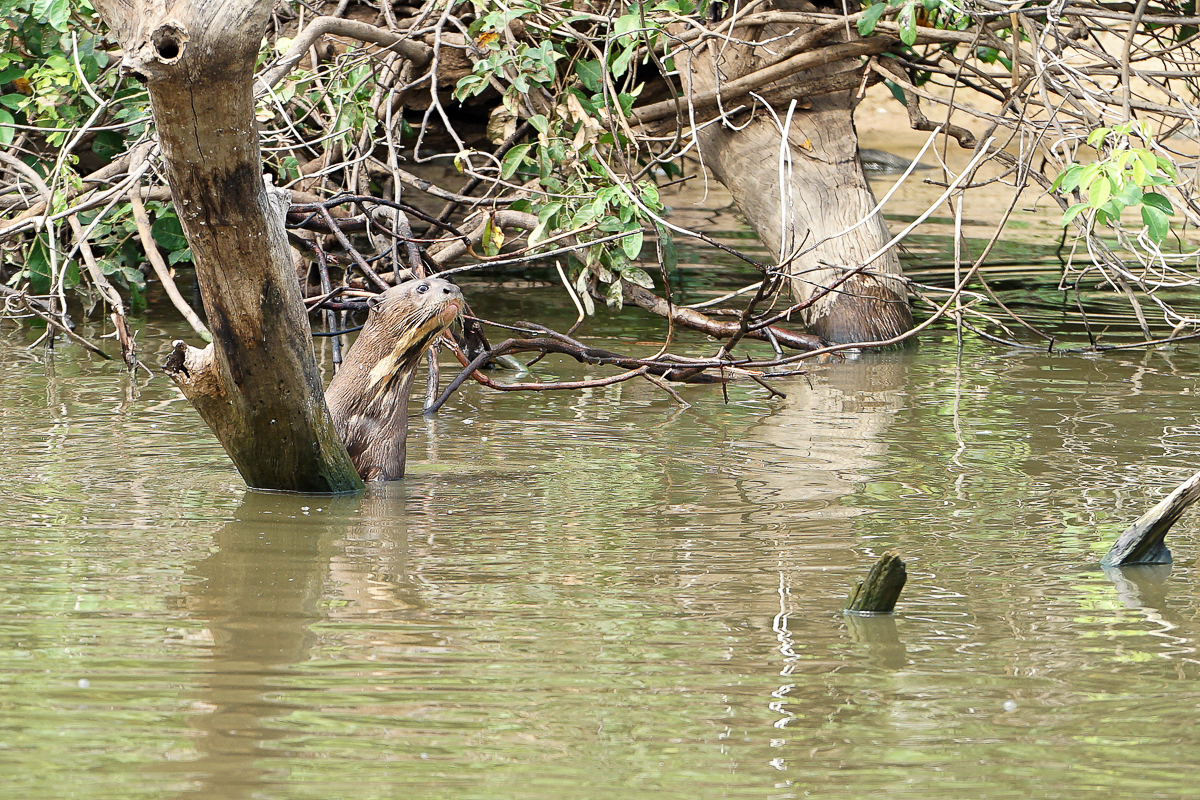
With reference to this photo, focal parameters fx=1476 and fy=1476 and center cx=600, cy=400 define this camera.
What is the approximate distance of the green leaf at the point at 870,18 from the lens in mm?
7418

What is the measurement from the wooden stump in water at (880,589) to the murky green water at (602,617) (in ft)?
0.25

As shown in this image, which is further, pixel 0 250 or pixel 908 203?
pixel 908 203

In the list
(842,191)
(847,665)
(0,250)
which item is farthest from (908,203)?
(847,665)

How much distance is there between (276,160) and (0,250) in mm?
1571

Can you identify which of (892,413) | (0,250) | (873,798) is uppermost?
(0,250)

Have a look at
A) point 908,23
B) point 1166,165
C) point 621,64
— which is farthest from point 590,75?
point 1166,165

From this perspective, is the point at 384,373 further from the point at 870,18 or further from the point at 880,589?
the point at 870,18

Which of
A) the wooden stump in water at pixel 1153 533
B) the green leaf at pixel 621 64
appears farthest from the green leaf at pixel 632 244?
the wooden stump in water at pixel 1153 533

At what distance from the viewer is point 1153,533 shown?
3.97m

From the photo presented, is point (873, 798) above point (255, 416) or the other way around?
the other way around

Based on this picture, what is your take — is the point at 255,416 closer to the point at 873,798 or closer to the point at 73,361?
the point at 873,798

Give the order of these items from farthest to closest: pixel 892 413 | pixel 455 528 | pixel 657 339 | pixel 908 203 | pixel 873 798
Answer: pixel 908 203 → pixel 657 339 → pixel 892 413 → pixel 455 528 → pixel 873 798

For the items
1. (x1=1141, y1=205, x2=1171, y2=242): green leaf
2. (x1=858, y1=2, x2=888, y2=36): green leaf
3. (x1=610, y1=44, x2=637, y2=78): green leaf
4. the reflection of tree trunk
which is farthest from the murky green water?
(x1=858, y1=2, x2=888, y2=36): green leaf

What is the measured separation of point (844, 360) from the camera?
807 centimetres
